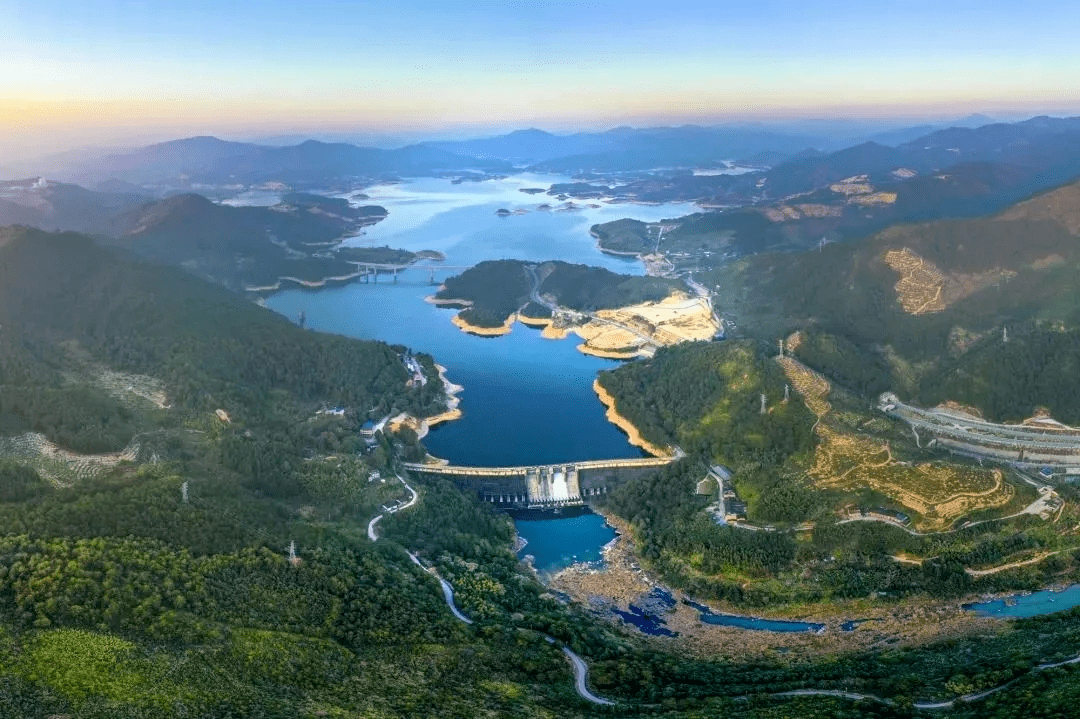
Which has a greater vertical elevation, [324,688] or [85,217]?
[85,217]

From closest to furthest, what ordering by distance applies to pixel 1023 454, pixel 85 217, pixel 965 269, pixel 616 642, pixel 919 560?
pixel 616 642 < pixel 919 560 < pixel 1023 454 < pixel 965 269 < pixel 85 217

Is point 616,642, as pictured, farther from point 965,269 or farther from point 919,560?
point 965,269

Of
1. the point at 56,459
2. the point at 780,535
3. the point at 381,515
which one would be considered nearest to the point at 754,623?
the point at 780,535

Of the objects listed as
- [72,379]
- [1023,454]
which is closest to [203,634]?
[72,379]

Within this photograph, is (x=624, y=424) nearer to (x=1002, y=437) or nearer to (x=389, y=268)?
(x=1002, y=437)

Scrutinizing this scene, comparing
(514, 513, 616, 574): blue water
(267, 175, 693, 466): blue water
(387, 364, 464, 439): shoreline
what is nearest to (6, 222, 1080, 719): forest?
(387, 364, 464, 439): shoreline

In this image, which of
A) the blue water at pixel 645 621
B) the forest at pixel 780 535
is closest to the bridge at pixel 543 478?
the forest at pixel 780 535

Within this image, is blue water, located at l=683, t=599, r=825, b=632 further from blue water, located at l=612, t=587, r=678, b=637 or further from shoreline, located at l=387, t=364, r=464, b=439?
shoreline, located at l=387, t=364, r=464, b=439
